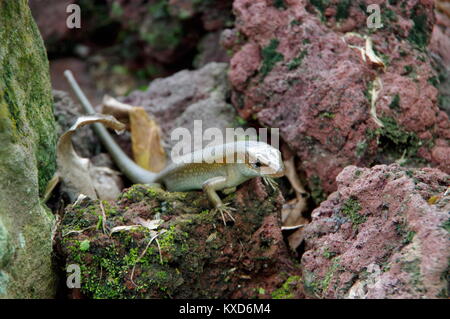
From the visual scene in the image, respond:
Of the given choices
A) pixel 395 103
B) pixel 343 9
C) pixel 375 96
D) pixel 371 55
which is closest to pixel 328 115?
pixel 375 96

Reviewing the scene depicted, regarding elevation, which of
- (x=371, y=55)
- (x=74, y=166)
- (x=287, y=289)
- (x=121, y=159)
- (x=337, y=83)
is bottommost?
(x=287, y=289)

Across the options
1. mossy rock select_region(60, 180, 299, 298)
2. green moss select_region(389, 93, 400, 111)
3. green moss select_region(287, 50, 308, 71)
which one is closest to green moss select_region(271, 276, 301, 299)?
mossy rock select_region(60, 180, 299, 298)

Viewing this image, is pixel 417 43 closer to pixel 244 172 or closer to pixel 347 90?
pixel 347 90

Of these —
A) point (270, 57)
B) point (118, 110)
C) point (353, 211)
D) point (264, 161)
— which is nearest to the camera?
point (353, 211)

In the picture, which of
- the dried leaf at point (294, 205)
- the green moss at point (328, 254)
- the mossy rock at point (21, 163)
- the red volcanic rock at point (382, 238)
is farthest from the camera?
the dried leaf at point (294, 205)

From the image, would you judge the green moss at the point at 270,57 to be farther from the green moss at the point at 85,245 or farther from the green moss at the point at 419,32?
the green moss at the point at 85,245

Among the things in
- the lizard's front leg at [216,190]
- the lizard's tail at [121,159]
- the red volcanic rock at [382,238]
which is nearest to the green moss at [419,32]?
the red volcanic rock at [382,238]

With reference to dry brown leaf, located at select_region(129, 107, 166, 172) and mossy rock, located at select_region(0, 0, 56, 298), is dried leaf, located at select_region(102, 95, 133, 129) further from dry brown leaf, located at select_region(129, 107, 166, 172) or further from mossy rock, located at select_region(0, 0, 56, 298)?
mossy rock, located at select_region(0, 0, 56, 298)

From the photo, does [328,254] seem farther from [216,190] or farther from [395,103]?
[395,103]
